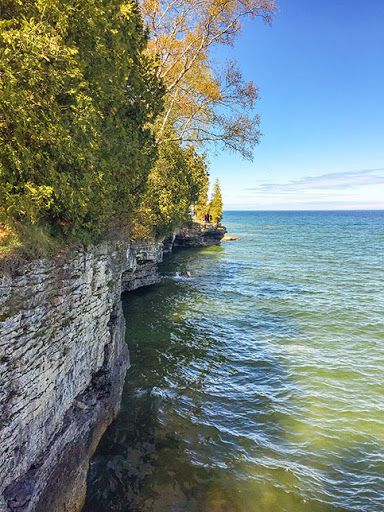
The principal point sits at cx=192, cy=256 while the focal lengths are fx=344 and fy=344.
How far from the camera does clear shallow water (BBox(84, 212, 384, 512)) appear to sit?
28.4ft

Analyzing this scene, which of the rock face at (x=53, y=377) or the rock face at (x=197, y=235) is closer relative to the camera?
the rock face at (x=53, y=377)

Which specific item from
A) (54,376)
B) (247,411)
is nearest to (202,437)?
(247,411)

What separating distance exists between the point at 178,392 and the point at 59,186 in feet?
29.9

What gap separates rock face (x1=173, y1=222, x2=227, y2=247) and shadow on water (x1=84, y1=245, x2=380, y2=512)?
38919 mm

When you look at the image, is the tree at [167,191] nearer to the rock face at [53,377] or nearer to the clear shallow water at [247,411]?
the clear shallow water at [247,411]

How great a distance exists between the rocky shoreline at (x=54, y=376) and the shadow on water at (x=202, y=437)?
983 mm

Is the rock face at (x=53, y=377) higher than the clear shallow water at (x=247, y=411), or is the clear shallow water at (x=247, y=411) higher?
the rock face at (x=53, y=377)

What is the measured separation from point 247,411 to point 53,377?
7261 mm

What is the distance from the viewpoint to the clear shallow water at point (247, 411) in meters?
8.66

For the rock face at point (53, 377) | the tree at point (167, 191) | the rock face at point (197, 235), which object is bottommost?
the rock face at point (197, 235)

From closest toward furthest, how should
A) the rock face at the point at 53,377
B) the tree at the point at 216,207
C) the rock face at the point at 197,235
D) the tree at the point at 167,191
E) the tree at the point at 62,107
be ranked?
1. the tree at the point at 62,107
2. the rock face at the point at 53,377
3. the tree at the point at 167,191
4. the rock face at the point at 197,235
5. the tree at the point at 216,207

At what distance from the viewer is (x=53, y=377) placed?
7.71 meters

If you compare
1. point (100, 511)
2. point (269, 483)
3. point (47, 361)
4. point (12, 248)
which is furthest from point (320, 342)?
point (12, 248)

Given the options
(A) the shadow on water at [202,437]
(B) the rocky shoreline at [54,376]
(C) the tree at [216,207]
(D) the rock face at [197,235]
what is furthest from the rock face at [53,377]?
(C) the tree at [216,207]
